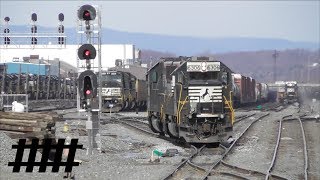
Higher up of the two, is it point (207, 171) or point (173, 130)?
point (173, 130)

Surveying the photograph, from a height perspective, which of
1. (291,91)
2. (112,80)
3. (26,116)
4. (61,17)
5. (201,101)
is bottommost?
(291,91)

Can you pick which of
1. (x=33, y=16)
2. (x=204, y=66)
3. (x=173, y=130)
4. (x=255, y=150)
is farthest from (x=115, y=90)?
(x=33, y=16)

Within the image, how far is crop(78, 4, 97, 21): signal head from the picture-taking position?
18.2 metres

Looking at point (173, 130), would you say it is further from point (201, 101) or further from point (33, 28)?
point (33, 28)

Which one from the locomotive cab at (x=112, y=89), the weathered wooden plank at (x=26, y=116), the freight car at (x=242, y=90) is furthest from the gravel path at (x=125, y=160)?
the freight car at (x=242, y=90)

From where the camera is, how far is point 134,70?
207 feet

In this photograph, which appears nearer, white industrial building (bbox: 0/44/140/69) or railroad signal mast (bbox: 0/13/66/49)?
railroad signal mast (bbox: 0/13/66/49)

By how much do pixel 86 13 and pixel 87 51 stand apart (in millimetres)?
1185

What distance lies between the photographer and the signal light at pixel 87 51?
59.2 ft

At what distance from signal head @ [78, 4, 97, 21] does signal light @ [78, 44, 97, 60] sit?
89 centimetres

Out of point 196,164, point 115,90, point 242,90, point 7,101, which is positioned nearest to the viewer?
point 196,164

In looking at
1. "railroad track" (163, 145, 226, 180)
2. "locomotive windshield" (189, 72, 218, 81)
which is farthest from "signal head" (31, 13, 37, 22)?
"railroad track" (163, 145, 226, 180)

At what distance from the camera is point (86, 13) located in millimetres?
18297

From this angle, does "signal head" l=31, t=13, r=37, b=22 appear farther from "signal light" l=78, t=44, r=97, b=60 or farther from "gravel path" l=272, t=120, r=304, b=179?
"signal light" l=78, t=44, r=97, b=60
